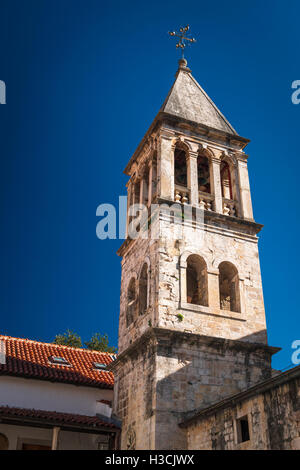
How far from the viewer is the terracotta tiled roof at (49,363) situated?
1608 cm

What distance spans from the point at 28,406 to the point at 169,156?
31.2 feet

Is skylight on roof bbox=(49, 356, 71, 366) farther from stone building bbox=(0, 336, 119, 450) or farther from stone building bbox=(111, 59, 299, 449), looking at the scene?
stone building bbox=(111, 59, 299, 449)

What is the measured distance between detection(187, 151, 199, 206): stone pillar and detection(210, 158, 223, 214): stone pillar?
65 cm

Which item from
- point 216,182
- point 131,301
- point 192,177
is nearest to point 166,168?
point 192,177

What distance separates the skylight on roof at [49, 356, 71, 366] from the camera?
58.2 ft

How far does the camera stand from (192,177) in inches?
634

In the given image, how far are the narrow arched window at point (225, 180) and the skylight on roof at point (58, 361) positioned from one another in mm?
8584

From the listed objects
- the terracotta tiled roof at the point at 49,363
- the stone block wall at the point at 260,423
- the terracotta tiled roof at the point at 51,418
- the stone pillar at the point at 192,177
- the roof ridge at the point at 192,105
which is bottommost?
the stone block wall at the point at 260,423

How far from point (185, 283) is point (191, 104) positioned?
7843 mm

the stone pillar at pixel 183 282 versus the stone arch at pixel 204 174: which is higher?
the stone arch at pixel 204 174

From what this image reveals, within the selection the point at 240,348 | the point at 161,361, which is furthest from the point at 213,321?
the point at 161,361

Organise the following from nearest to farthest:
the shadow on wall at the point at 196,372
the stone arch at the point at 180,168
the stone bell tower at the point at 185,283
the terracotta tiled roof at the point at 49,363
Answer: the shadow on wall at the point at 196,372
the stone bell tower at the point at 185,283
the terracotta tiled roof at the point at 49,363
the stone arch at the point at 180,168

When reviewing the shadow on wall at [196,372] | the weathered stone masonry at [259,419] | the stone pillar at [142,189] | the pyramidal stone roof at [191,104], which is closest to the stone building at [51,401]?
the shadow on wall at [196,372]

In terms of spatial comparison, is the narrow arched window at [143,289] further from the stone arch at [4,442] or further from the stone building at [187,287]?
the stone arch at [4,442]
